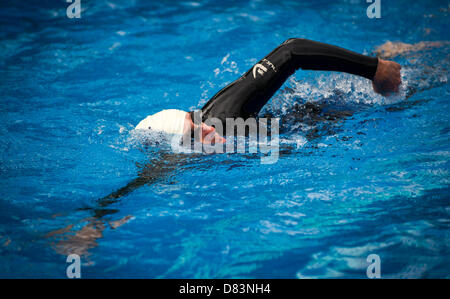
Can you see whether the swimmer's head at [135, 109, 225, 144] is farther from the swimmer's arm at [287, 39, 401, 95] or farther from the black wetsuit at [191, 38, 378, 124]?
the swimmer's arm at [287, 39, 401, 95]

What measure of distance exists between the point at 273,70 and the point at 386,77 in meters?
0.97

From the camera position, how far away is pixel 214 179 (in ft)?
8.95

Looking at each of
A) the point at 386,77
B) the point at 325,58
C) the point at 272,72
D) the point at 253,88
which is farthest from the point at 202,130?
the point at 386,77

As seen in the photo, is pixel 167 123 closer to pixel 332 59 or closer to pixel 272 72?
pixel 272 72

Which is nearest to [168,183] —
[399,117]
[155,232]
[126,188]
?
[126,188]

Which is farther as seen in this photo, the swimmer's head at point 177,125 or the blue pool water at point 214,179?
the swimmer's head at point 177,125

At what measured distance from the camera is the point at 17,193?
8.63ft

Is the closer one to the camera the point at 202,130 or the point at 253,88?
the point at 202,130

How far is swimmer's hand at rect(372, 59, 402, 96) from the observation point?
2.90m

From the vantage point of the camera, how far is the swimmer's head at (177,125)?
2.50m

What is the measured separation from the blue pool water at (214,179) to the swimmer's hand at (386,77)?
31 centimetres

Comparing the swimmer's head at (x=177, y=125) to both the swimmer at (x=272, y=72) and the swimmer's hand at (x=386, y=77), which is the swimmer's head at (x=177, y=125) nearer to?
the swimmer at (x=272, y=72)

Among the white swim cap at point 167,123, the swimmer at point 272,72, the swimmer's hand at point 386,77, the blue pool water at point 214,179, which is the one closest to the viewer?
the blue pool water at point 214,179

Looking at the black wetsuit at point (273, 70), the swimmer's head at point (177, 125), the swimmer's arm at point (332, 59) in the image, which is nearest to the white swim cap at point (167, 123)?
the swimmer's head at point (177, 125)
